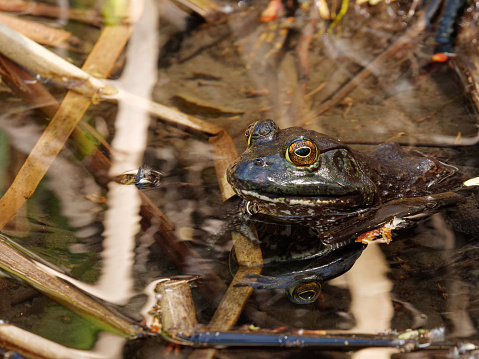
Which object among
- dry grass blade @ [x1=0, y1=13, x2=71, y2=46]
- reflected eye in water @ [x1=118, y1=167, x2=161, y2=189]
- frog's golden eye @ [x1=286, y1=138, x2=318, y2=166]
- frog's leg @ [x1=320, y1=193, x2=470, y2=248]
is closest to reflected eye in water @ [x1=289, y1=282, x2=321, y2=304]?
frog's leg @ [x1=320, y1=193, x2=470, y2=248]

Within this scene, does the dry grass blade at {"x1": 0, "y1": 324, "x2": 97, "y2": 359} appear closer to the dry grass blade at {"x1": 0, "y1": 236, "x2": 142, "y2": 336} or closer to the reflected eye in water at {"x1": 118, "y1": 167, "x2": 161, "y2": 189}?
the dry grass blade at {"x1": 0, "y1": 236, "x2": 142, "y2": 336}

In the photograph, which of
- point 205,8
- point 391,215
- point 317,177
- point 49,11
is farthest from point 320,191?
point 49,11

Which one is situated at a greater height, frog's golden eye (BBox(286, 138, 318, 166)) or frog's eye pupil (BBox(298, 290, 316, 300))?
frog's golden eye (BBox(286, 138, 318, 166))

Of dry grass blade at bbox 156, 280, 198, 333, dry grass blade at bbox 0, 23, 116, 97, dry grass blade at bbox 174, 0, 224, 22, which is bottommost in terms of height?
dry grass blade at bbox 156, 280, 198, 333

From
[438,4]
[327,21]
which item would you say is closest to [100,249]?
[327,21]

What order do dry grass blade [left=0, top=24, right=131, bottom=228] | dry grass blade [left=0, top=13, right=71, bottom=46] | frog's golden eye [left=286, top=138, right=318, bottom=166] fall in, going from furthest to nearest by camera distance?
dry grass blade [left=0, top=13, right=71, bottom=46], dry grass blade [left=0, top=24, right=131, bottom=228], frog's golden eye [left=286, top=138, right=318, bottom=166]

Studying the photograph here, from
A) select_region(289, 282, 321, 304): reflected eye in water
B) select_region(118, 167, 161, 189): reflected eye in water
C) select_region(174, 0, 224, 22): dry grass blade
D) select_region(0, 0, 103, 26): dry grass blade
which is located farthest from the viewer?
select_region(174, 0, 224, 22): dry grass blade

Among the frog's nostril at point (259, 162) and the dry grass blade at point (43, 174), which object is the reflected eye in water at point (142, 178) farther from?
the frog's nostril at point (259, 162)

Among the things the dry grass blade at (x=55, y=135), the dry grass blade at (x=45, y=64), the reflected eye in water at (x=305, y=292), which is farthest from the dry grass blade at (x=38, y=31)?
the reflected eye in water at (x=305, y=292)
